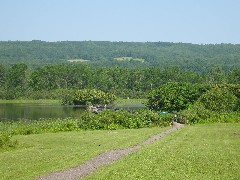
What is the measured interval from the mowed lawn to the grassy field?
2.51m

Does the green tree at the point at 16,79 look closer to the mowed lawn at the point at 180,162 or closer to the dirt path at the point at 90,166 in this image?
the mowed lawn at the point at 180,162

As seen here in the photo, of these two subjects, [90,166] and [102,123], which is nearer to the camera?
[90,166]

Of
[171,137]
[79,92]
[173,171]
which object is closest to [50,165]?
[173,171]

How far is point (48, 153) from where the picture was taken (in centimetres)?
2620

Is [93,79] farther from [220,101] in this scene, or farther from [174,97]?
[220,101]

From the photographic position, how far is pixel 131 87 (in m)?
171

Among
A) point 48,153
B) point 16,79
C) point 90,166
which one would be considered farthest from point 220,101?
point 16,79

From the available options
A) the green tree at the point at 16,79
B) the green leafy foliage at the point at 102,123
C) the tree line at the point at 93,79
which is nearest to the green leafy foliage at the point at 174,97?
the green leafy foliage at the point at 102,123

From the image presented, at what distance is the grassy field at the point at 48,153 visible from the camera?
20391mm

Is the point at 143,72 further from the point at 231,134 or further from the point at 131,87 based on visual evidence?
the point at 231,134

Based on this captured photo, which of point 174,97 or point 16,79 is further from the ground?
point 174,97

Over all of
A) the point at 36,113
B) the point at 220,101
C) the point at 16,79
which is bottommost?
the point at 36,113

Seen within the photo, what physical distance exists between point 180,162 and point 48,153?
8.81m

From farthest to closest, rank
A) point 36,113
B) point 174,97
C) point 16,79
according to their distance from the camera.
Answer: point 16,79, point 36,113, point 174,97
